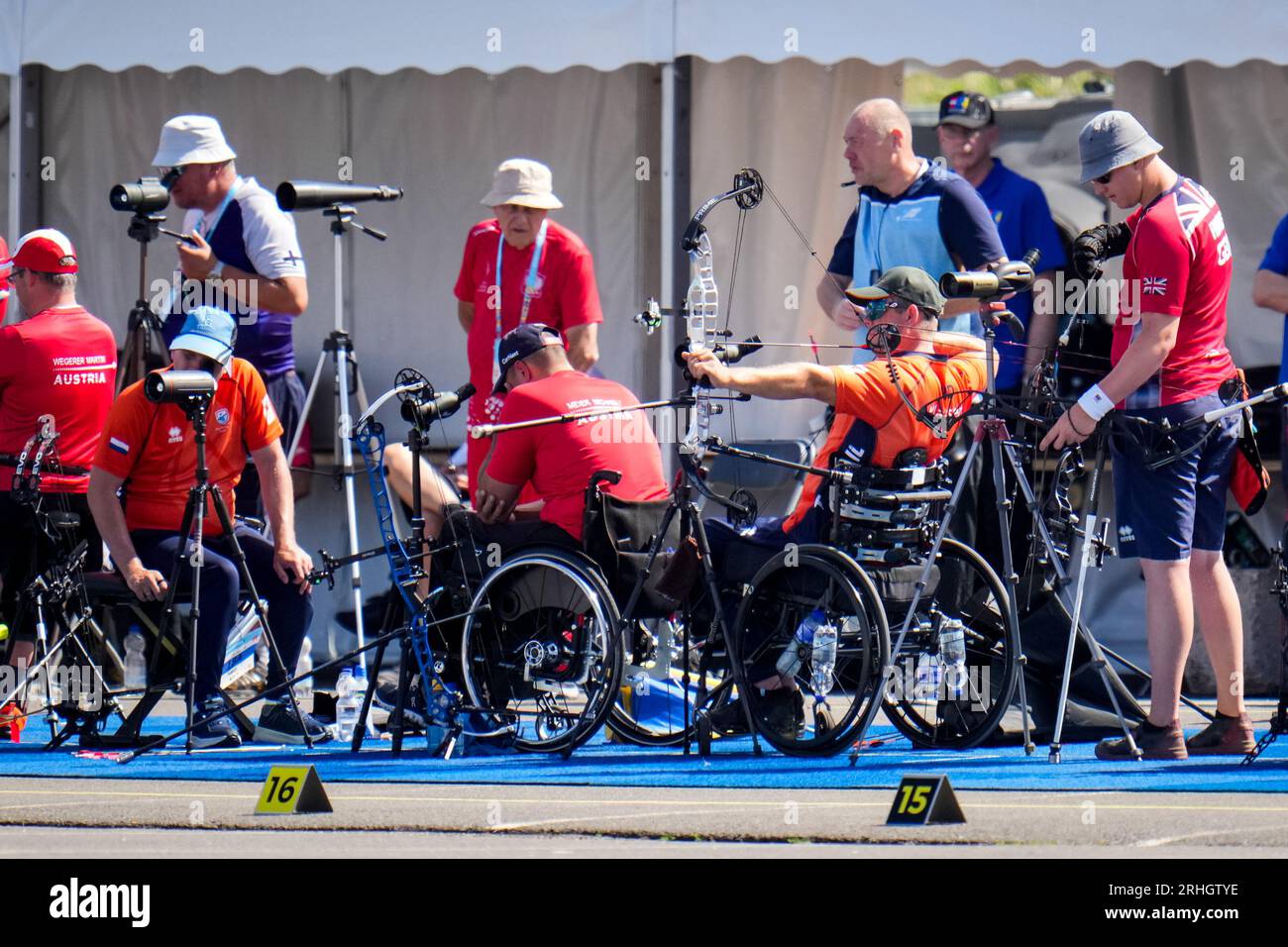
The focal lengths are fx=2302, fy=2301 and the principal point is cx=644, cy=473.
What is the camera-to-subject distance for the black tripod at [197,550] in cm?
764

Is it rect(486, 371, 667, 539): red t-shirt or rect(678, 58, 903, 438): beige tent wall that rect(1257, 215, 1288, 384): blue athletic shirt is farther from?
rect(678, 58, 903, 438): beige tent wall

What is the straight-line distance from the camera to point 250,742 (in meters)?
7.98

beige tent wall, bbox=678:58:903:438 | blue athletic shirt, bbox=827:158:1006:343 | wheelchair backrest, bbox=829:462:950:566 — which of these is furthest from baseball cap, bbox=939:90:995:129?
wheelchair backrest, bbox=829:462:950:566

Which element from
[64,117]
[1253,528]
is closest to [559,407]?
[1253,528]

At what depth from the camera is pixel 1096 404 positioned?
6855mm

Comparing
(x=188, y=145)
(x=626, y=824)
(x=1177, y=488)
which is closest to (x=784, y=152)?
(x=188, y=145)

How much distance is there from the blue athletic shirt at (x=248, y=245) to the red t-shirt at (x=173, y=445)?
969 millimetres

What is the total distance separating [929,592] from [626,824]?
5.87 feet

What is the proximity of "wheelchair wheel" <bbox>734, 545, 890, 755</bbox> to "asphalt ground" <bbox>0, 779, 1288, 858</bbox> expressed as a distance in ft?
2.10

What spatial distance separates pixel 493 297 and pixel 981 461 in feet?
6.66

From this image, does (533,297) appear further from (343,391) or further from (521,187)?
(343,391)

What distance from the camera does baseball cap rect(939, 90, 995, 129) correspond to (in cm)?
928
